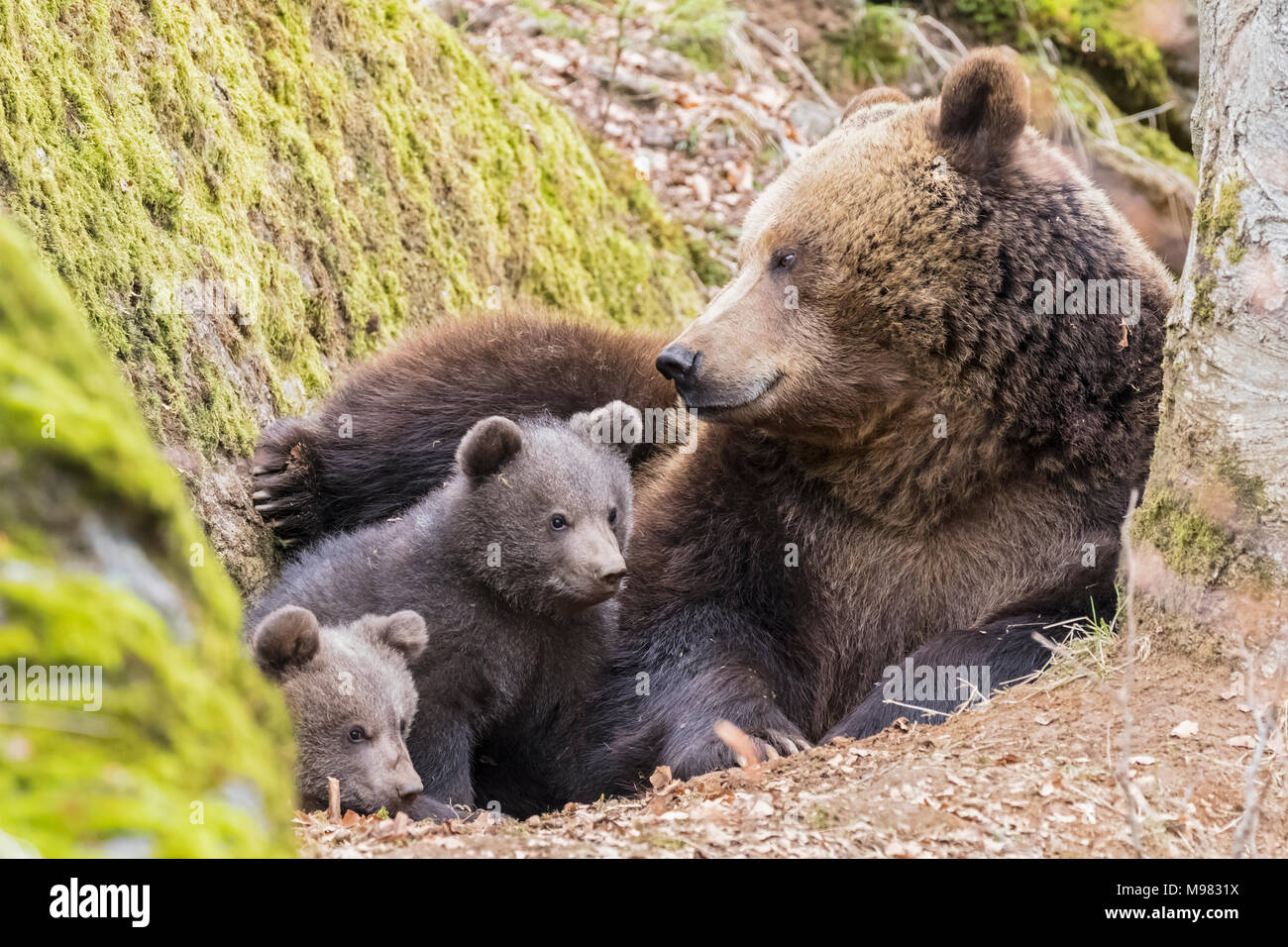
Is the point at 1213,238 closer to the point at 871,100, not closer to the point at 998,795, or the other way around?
the point at 998,795

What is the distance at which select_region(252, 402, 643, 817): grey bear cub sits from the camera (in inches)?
180

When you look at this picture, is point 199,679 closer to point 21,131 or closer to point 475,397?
point 21,131

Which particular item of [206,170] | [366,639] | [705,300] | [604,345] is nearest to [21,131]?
[206,170]

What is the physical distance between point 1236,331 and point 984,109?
55.4 inches

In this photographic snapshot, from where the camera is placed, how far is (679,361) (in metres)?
4.68

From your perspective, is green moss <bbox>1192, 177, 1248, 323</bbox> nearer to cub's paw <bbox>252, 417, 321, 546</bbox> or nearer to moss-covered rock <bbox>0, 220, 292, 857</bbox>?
moss-covered rock <bbox>0, 220, 292, 857</bbox>

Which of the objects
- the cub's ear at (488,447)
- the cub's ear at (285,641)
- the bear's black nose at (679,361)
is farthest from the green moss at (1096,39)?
the cub's ear at (285,641)

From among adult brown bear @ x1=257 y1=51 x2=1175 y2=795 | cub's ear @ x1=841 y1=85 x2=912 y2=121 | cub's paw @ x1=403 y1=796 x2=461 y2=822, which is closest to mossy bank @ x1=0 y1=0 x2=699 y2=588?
adult brown bear @ x1=257 y1=51 x2=1175 y2=795

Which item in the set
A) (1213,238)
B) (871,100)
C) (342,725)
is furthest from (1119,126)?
(342,725)

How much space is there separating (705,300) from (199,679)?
348 inches

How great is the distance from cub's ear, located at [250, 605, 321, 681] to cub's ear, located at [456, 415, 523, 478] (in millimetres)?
995

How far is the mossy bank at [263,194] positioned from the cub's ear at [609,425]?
1.54m

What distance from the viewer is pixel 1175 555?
13.4ft
